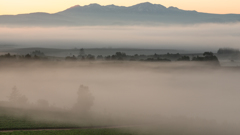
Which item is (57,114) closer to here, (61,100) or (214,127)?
(61,100)

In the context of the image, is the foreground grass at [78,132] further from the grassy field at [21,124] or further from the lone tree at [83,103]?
the lone tree at [83,103]

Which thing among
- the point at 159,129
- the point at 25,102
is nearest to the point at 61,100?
the point at 25,102

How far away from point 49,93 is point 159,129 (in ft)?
297

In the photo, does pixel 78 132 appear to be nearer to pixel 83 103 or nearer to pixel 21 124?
pixel 21 124

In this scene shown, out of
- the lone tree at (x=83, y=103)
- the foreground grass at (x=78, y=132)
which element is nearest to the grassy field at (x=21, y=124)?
the foreground grass at (x=78, y=132)

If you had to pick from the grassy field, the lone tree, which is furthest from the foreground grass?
the lone tree

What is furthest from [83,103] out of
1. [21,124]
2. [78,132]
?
[21,124]

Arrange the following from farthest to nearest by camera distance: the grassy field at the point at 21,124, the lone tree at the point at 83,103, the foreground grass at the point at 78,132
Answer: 1. the lone tree at the point at 83,103
2. the grassy field at the point at 21,124
3. the foreground grass at the point at 78,132

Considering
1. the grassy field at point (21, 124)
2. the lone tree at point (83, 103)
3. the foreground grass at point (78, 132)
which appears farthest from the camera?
the lone tree at point (83, 103)

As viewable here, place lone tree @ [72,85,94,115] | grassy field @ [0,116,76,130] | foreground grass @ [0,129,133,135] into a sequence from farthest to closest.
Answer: lone tree @ [72,85,94,115] < grassy field @ [0,116,76,130] < foreground grass @ [0,129,133,135]

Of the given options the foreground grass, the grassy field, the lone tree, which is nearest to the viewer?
the foreground grass

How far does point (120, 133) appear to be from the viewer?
322 ft

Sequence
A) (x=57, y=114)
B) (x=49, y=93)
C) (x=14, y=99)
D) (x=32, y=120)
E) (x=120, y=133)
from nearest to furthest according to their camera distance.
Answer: (x=120, y=133) < (x=32, y=120) < (x=57, y=114) < (x=14, y=99) < (x=49, y=93)

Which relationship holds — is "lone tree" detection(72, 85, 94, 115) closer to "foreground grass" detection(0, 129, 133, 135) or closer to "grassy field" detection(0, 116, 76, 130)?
"grassy field" detection(0, 116, 76, 130)
